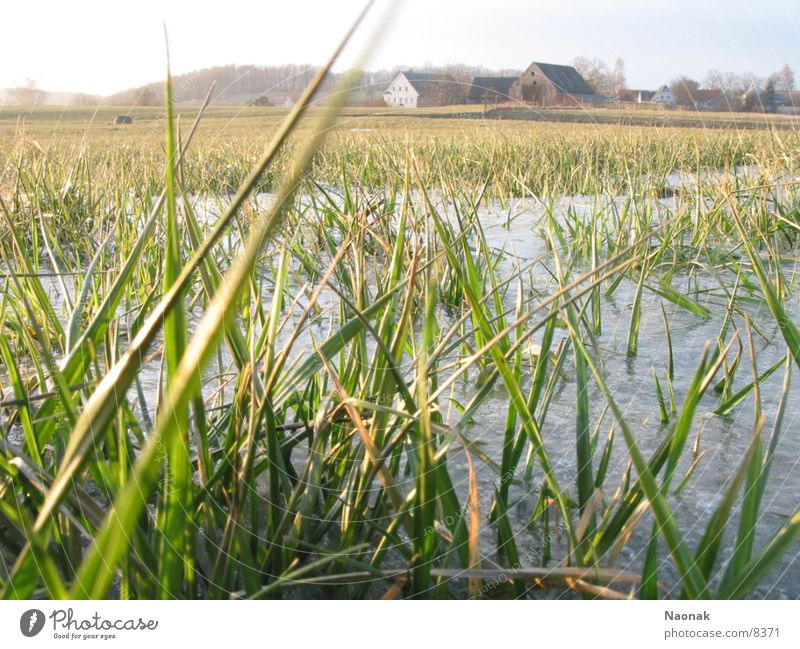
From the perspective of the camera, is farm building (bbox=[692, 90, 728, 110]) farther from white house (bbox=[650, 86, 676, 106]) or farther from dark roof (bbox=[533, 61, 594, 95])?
dark roof (bbox=[533, 61, 594, 95])

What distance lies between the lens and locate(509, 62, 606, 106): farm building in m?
0.66

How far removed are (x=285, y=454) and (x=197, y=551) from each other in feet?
0.63

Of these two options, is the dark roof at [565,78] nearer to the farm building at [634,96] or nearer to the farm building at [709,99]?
the farm building at [634,96]

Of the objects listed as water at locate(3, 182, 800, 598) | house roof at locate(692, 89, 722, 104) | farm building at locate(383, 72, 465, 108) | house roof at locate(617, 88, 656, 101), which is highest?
house roof at locate(692, 89, 722, 104)

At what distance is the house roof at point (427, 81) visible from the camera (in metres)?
A: 0.63

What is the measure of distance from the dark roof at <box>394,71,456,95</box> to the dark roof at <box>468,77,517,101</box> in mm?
25

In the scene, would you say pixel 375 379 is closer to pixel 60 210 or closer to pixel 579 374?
pixel 579 374

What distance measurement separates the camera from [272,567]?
0.65 metres

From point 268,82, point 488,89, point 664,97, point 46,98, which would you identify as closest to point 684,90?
point 664,97

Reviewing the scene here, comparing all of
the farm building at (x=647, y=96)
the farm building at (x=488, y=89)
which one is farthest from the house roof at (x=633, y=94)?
the farm building at (x=488, y=89)

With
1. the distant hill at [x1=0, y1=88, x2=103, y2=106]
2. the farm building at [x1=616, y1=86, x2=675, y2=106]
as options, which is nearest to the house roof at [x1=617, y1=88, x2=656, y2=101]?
the farm building at [x1=616, y1=86, x2=675, y2=106]

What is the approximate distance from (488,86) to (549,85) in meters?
0.06

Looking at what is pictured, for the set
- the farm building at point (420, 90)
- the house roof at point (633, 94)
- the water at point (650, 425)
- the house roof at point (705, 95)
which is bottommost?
the water at point (650, 425)
